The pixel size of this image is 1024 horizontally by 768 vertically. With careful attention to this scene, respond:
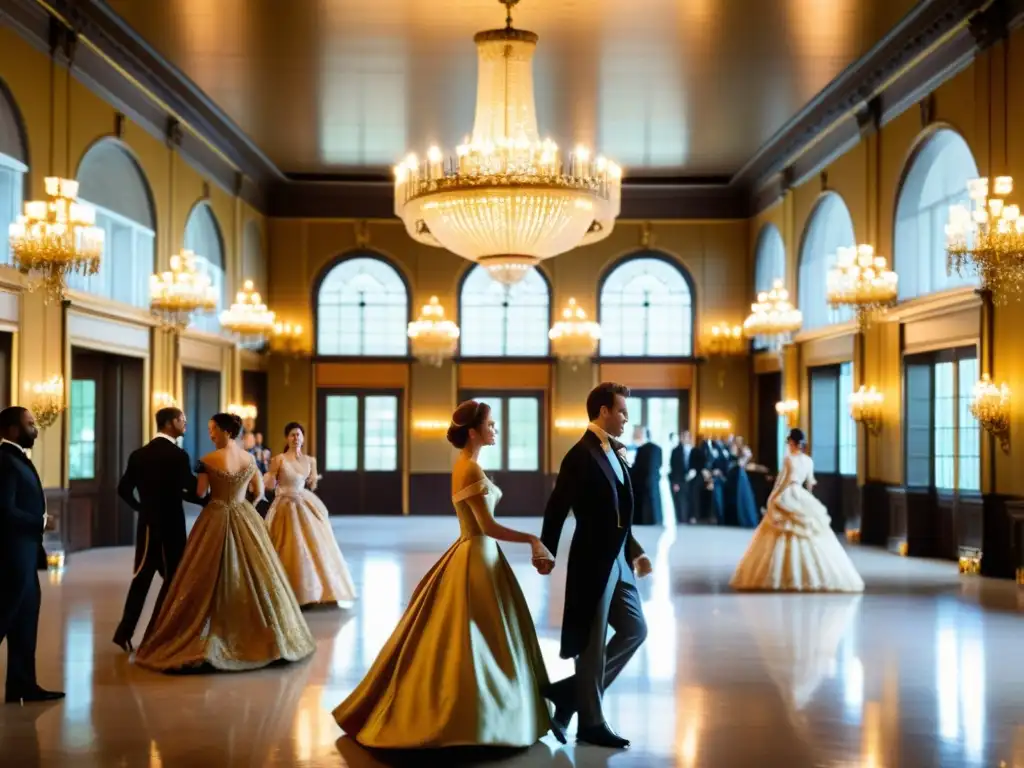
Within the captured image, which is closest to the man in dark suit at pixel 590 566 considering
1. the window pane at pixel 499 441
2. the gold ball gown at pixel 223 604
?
the gold ball gown at pixel 223 604

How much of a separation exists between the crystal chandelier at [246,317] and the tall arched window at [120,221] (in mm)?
2099

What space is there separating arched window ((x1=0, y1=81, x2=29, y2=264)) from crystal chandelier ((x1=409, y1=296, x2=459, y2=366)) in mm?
8508

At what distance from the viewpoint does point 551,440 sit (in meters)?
22.9

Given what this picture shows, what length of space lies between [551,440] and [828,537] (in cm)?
1159

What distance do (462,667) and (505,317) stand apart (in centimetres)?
1788

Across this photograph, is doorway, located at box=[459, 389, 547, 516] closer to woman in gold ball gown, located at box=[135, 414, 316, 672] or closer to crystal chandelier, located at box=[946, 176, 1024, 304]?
crystal chandelier, located at box=[946, 176, 1024, 304]

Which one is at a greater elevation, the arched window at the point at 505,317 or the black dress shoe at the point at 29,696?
the arched window at the point at 505,317

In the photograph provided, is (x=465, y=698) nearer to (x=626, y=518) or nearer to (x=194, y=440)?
(x=626, y=518)

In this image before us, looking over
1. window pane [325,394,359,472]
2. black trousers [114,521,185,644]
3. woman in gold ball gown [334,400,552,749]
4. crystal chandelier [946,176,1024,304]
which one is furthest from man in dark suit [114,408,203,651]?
window pane [325,394,359,472]

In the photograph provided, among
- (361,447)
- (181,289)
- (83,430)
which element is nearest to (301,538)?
(181,289)

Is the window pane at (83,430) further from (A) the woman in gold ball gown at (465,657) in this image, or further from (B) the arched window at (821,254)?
(A) the woman in gold ball gown at (465,657)

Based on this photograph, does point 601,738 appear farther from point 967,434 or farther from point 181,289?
point 181,289

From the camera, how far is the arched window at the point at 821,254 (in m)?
18.3

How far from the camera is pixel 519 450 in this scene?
2298 centimetres
